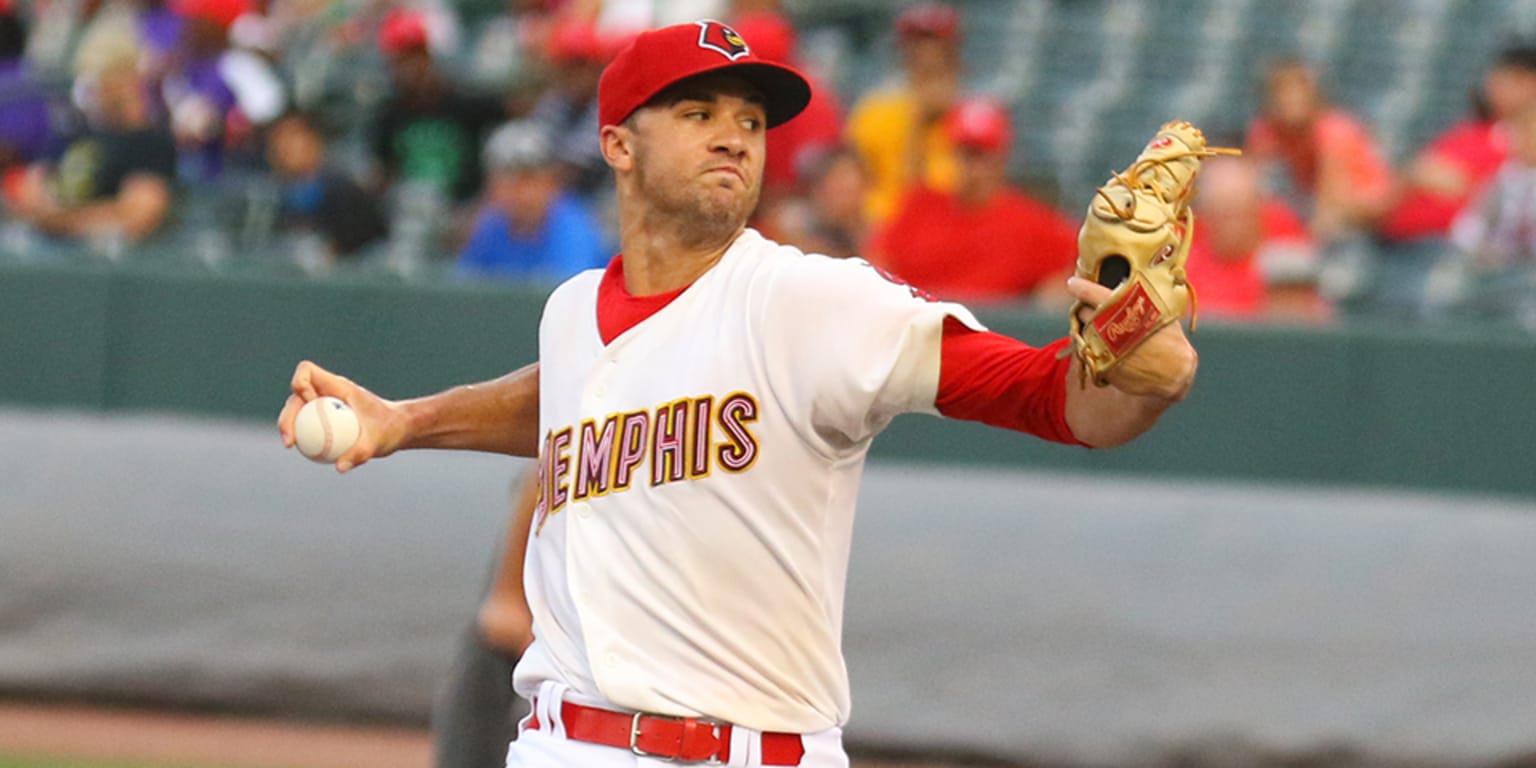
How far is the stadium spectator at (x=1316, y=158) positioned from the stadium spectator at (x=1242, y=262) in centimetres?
76

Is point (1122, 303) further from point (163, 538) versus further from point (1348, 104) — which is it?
point (1348, 104)

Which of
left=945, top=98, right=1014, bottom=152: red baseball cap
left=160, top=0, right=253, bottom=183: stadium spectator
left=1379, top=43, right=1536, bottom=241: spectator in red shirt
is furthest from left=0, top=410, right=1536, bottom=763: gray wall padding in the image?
left=160, top=0, right=253, bottom=183: stadium spectator

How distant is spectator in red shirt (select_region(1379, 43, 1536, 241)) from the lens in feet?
26.7

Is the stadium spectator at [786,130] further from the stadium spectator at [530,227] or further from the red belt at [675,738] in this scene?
the red belt at [675,738]

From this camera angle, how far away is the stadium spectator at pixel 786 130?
869 cm

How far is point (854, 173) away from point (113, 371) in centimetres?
296

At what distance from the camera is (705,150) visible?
10.6 ft

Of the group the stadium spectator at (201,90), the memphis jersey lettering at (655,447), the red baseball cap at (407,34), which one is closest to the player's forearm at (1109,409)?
the memphis jersey lettering at (655,447)

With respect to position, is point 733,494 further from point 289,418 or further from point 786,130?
point 786,130

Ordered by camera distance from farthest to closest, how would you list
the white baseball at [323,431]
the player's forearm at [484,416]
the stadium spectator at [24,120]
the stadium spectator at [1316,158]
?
1. the stadium spectator at [24,120]
2. the stadium spectator at [1316,158]
3. the player's forearm at [484,416]
4. the white baseball at [323,431]

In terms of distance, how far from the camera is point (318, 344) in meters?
8.19

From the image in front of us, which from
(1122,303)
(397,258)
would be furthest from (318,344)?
(1122,303)

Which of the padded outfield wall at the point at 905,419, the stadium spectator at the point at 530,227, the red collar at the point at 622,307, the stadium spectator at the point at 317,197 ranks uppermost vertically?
the stadium spectator at the point at 317,197

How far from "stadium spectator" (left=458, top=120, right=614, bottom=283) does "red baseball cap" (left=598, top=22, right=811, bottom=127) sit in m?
4.88
